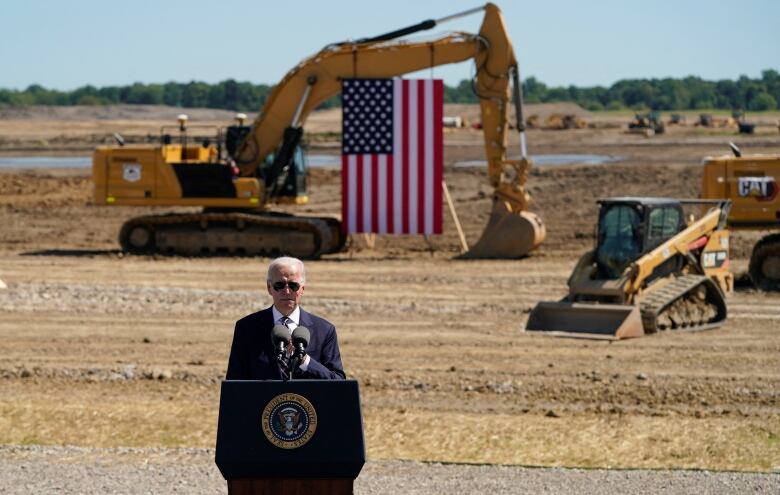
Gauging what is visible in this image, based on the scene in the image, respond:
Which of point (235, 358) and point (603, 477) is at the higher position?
point (235, 358)

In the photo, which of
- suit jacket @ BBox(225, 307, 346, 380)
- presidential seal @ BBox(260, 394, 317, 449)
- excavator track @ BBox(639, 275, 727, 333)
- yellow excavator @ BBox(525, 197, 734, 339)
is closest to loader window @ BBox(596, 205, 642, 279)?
yellow excavator @ BBox(525, 197, 734, 339)

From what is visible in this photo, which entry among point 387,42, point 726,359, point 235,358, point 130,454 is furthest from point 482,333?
point 235,358

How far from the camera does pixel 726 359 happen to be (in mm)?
17609

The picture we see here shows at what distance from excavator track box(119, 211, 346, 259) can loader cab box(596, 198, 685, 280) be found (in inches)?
376

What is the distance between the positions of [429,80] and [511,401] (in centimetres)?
1442

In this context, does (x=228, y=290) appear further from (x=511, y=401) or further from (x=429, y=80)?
(x=511, y=401)

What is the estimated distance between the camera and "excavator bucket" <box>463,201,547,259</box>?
28219 mm

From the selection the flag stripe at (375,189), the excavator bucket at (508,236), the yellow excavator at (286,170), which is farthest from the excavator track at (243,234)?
the excavator bucket at (508,236)

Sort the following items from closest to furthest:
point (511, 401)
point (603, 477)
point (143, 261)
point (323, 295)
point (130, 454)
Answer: point (603, 477)
point (130, 454)
point (511, 401)
point (323, 295)
point (143, 261)

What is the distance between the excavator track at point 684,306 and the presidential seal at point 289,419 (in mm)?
12695

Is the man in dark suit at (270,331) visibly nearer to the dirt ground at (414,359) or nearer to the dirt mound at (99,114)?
the dirt ground at (414,359)

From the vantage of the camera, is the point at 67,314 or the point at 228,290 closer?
the point at 67,314

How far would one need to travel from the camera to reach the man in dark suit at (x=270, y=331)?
24.9 ft

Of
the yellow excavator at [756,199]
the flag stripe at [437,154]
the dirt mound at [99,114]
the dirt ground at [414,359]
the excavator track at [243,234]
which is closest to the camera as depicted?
the dirt ground at [414,359]
